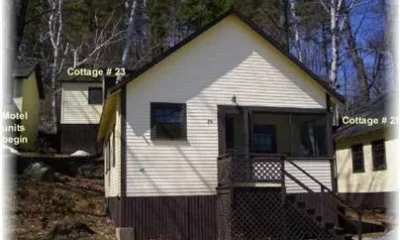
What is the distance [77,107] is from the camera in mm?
32156

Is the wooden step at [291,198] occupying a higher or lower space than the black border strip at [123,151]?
lower

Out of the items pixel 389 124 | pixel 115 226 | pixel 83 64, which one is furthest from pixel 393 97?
pixel 83 64

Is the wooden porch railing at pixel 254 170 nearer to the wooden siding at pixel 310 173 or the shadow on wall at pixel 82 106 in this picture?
the wooden siding at pixel 310 173

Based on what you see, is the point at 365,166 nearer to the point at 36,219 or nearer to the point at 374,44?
the point at 374,44

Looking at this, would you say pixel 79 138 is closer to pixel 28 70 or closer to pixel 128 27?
pixel 28 70

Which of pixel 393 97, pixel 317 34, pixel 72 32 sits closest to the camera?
pixel 393 97

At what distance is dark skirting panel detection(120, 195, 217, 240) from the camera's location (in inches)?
561

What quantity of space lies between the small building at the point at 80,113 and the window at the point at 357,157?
14.2 m

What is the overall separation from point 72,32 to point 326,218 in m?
21.3

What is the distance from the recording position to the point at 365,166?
22578 mm

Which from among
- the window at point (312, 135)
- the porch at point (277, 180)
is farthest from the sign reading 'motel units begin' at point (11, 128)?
the window at point (312, 135)

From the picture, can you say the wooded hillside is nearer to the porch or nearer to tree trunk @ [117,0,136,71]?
tree trunk @ [117,0,136,71]

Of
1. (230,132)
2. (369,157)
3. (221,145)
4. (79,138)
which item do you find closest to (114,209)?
(221,145)

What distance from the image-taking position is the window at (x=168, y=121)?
14.9 m
